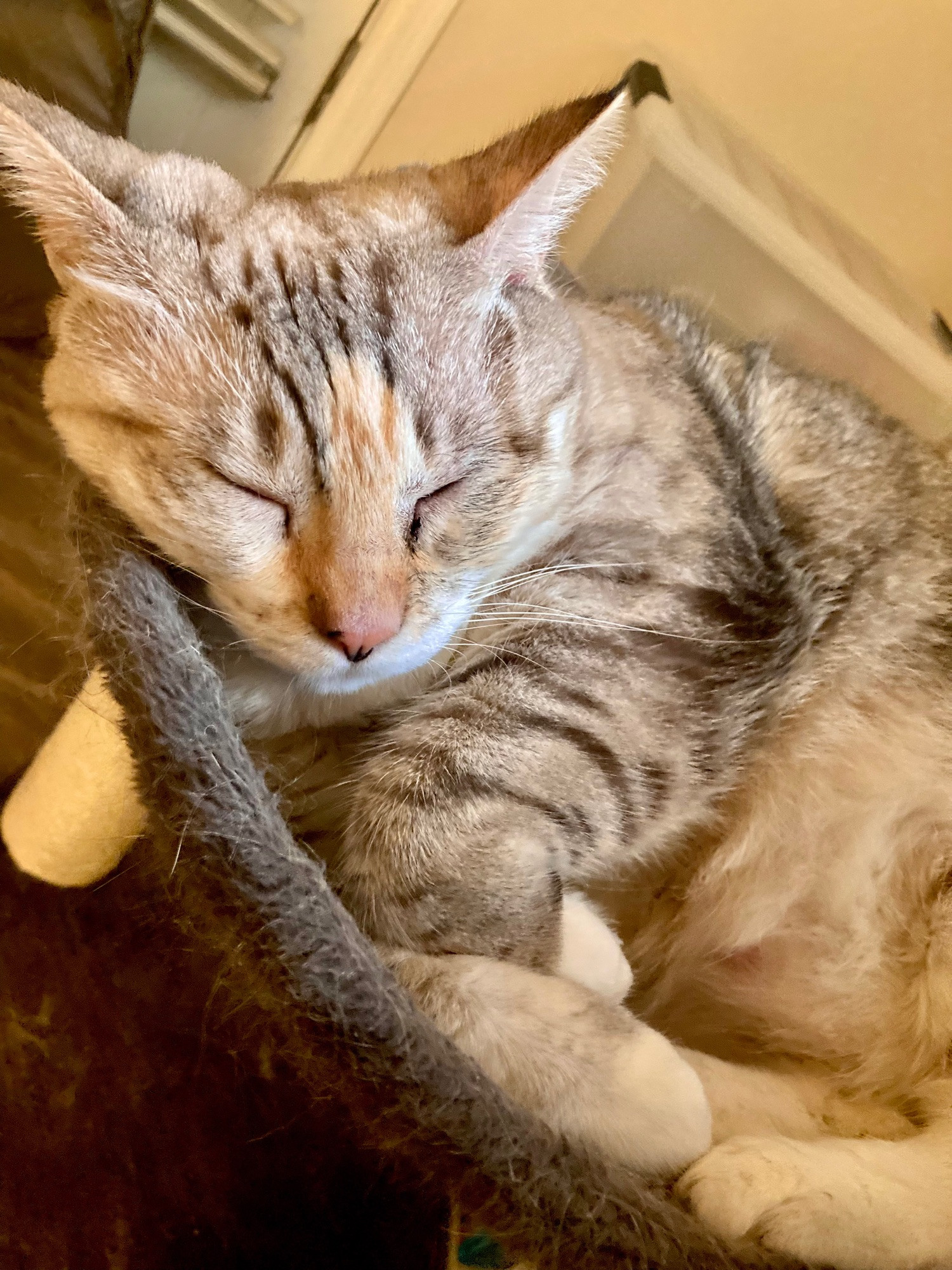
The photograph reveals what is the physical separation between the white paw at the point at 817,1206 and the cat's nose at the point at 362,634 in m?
0.57

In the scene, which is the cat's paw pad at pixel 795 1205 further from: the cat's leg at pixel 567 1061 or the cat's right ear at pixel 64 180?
the cat's right ear at pixel 64 180

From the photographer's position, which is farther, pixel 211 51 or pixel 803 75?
pixel 211 51

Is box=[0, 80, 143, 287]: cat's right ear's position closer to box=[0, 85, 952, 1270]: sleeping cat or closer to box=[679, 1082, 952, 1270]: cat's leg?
box=[0, 85, 952, 1270]: sleeping cat

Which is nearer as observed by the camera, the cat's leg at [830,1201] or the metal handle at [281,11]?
the cat's leg at [830,1201]

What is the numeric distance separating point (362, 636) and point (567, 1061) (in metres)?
0.42

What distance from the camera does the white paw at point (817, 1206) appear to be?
791 millimetres

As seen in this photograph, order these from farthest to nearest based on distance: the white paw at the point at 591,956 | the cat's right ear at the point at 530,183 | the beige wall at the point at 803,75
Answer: the beige wall at the point at 803,75, the white paw at the point at 591,956, the cat's right ear at the point at 530,183

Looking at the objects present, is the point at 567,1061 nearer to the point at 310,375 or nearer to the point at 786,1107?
the point at 786,1107

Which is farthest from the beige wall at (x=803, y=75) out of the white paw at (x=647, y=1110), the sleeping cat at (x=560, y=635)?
the white paw at (x=647, y=1110)

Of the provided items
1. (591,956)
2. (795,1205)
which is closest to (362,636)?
(591,956)

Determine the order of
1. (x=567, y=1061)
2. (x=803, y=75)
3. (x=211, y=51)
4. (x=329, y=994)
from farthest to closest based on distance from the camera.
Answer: (x=211, y=51), (x=803, y=75), (x=567, y=1061), (x=329, y=994)

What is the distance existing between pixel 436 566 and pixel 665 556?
0.31m

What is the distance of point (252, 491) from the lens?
756mm

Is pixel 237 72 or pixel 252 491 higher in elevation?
pixel 237 72
